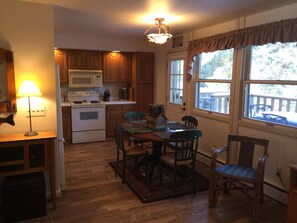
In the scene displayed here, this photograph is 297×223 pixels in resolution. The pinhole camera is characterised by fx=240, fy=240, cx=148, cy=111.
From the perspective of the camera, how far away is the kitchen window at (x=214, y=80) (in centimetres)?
391

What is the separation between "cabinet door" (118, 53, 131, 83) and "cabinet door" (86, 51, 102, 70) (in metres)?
0.52

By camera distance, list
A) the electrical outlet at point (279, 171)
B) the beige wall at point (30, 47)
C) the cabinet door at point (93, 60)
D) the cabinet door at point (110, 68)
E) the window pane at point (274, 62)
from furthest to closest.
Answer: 1. the cabinet door at point (110, 68)
2. the cabinet door at point (93, 60)
3. the electrical outlet at point (279, 171)
4. the window pane at point (274, 62)
5. the beige wall at point (30, 47)

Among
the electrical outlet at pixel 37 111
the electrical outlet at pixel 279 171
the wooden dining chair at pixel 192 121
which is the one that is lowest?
the electrical outlet at pixel 279 171

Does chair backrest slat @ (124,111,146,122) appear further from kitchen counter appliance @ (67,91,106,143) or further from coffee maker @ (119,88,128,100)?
coffee maker @ (119,88,128,100)

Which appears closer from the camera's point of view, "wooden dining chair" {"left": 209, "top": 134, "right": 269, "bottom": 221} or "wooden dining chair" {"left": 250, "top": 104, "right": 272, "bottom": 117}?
"wooden dining chair" {"left": 209, "top": 134, "right": 269, "bottom": 221}

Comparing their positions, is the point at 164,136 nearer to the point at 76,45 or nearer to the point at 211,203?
the point at 211,203

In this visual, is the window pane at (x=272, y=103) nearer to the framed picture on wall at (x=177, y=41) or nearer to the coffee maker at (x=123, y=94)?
the framed picture on wall at (x=177, y=41)

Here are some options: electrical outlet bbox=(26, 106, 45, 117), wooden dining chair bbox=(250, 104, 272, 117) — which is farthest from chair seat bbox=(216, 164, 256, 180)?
electrical outlet bbox=(26, 106, 45, 117)

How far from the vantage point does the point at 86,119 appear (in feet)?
18.4

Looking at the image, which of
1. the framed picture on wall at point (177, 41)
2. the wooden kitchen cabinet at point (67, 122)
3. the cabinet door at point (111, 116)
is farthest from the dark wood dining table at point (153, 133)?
the wooden kitchen cabinet at point (67, 122)

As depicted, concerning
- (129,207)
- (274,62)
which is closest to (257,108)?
(274,62)

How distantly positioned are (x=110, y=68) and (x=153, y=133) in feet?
10.5

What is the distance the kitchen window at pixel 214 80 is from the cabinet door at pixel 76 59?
8.98 feet

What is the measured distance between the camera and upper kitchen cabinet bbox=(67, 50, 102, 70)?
562 centimetres
